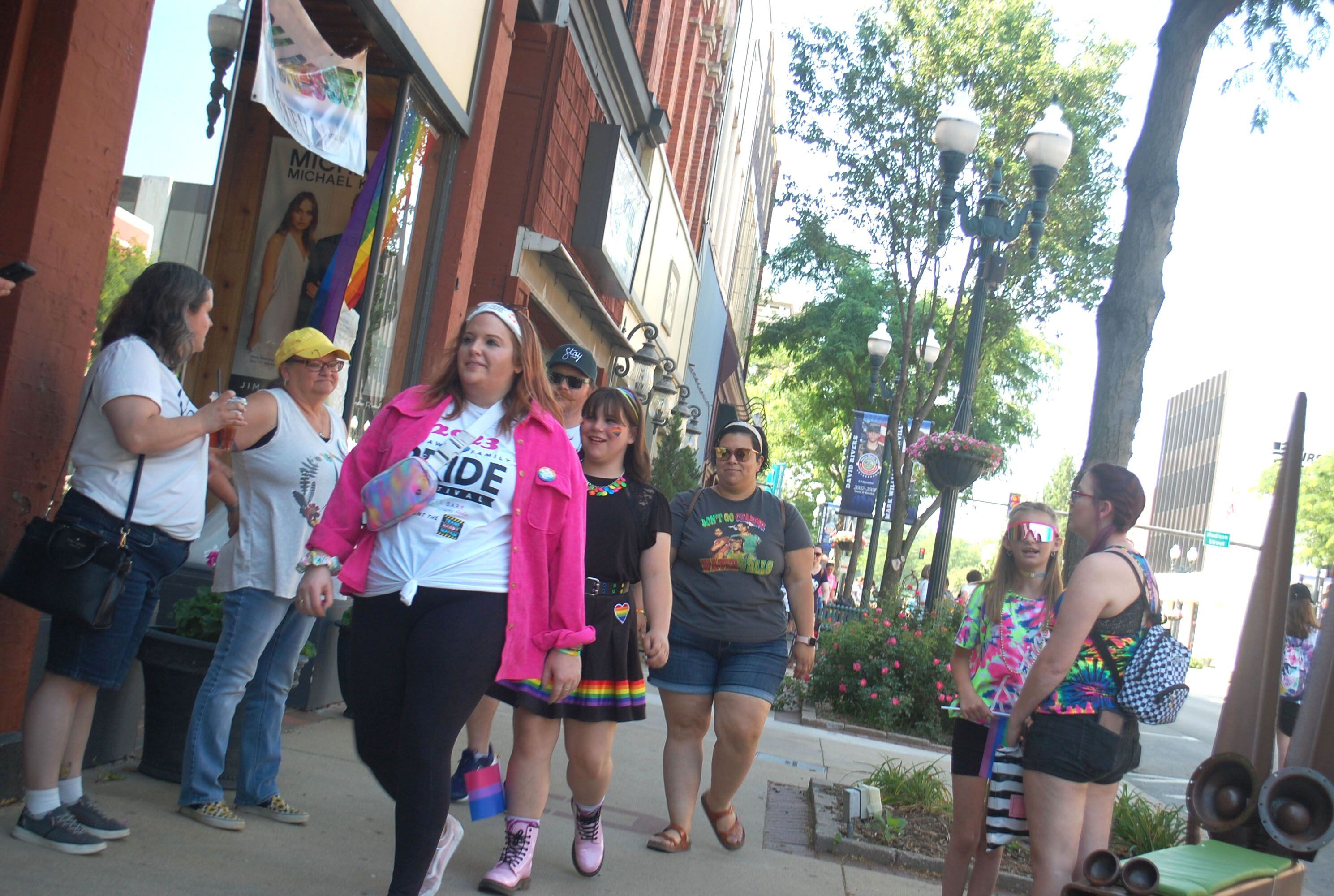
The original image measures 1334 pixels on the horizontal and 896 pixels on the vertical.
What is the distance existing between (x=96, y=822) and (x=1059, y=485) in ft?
324

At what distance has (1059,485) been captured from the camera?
97062 millimetres

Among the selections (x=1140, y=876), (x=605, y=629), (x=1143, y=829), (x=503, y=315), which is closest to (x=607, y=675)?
(x=605, y=629)

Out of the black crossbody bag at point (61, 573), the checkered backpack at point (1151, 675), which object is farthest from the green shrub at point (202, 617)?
the checkered backpack at point (1151, 675)

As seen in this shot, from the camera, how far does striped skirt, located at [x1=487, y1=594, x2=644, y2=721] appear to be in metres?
4.58

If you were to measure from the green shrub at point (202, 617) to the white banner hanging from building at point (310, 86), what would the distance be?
2544 mm

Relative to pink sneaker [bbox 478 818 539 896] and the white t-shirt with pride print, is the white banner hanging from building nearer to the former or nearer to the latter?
the white t-shirt with pride print

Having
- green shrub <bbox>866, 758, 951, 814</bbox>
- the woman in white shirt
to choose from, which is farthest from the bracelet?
green shrub <bbox>866, 758, 951, 814</bbox>

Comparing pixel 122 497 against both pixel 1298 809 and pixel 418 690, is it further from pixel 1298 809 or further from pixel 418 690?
pixel 1298 809

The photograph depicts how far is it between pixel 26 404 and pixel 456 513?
178 cm

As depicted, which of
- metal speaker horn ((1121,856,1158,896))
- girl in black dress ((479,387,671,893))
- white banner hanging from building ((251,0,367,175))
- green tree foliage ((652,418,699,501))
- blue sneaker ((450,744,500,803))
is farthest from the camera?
green tree foliage ((652,418,699,501))

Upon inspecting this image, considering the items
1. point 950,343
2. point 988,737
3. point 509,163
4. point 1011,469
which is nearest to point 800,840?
point 988,737

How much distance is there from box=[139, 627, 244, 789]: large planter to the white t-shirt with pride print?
1766 millimetres

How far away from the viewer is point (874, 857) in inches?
228

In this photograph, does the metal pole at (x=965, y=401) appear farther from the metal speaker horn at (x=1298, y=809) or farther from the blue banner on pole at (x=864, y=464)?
the blue banner on pole at (x=864, y=464)
